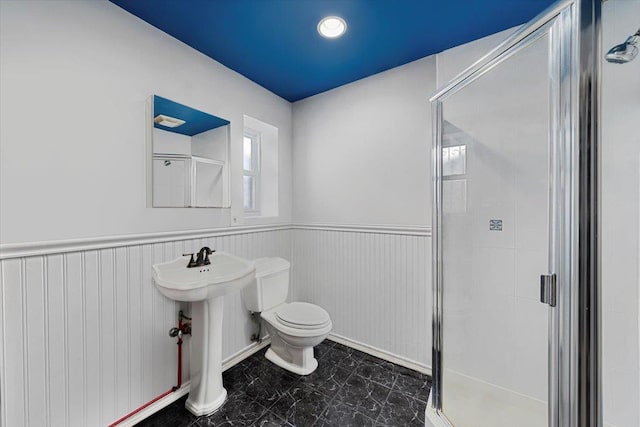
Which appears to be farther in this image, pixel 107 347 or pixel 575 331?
pixel 107 347

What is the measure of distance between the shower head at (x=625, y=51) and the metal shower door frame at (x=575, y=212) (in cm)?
40

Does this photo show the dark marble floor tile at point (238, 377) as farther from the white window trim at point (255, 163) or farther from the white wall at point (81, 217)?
the white window trim at point (255, 163)

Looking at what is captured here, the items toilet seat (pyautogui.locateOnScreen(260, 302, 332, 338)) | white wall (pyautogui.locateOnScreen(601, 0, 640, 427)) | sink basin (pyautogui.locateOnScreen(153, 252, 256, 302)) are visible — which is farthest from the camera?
toilet seat (pyautogui.locateOnScreen(260, 302, 332, 338))

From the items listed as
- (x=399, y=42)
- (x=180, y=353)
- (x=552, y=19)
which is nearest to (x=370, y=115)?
(x=399, y=42)

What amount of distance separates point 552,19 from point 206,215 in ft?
6.34

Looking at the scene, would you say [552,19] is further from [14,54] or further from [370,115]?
[14,54]

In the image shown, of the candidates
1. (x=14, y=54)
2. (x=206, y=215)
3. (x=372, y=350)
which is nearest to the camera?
(x=14, y=54)

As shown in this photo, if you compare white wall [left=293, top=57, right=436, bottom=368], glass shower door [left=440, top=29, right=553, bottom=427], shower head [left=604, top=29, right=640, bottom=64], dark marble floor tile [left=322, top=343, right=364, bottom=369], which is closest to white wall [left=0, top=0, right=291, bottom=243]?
white wall [left=293, top=57, right=436, bottom=368]

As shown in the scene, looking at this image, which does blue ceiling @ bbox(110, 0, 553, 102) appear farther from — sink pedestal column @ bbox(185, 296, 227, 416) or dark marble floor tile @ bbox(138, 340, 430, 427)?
dark marble floor tile @ bbox(138, 340, 430, 427)

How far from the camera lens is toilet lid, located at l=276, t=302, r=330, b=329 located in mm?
1712

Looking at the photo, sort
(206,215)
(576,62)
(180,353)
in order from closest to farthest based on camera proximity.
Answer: (576,62) → (180,353) → (206,215)

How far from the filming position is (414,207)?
1.84 m

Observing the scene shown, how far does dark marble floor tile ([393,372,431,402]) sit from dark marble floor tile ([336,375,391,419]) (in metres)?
0.10

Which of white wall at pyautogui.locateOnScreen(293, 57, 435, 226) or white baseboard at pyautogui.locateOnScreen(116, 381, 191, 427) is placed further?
white wall at pyautogui.locateOnScreen(293, 57, 435, 226)
